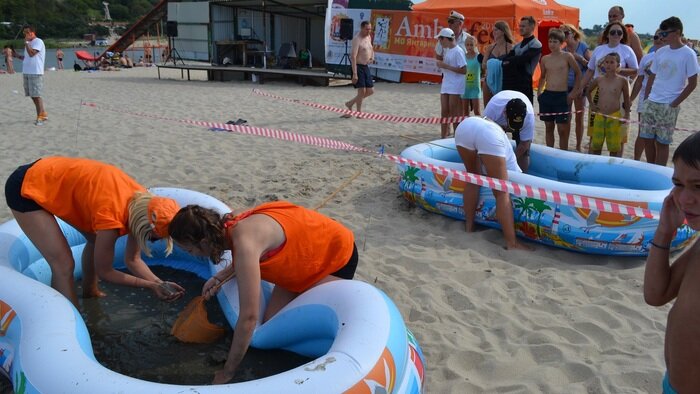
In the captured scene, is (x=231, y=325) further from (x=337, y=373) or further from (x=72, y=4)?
(x=72, y=4)

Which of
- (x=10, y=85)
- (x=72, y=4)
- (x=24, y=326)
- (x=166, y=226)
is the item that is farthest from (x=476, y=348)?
(x=72, y=4)

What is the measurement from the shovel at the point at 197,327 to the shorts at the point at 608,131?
4.77 meters

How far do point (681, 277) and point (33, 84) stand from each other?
9361 millimetres

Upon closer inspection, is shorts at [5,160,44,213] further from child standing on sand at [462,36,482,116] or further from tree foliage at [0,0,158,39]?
tree foliage at [0,0,158,39]

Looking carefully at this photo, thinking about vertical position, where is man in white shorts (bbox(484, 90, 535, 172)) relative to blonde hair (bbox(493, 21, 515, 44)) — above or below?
below

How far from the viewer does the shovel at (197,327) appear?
121 inches

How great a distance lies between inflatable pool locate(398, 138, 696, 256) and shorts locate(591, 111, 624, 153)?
1.13 meters

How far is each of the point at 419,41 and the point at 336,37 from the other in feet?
7.85

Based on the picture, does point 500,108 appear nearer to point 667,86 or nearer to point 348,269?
point 667,86

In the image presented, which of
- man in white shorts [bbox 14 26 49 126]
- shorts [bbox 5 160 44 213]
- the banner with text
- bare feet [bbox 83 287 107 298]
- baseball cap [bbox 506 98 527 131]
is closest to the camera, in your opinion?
shorts [bbox 5 160 44 213]

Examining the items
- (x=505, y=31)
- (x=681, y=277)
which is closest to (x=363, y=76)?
(x=505, y=31)

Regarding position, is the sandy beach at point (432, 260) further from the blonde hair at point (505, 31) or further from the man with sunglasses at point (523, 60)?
the blonde hair at point (505, 31)

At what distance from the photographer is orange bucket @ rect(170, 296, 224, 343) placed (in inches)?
121

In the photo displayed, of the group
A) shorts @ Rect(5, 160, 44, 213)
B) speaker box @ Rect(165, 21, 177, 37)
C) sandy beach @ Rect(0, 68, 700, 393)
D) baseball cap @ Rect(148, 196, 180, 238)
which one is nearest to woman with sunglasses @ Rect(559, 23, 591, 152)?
sandy beach @ Rect(0, 68, 700, 393)
